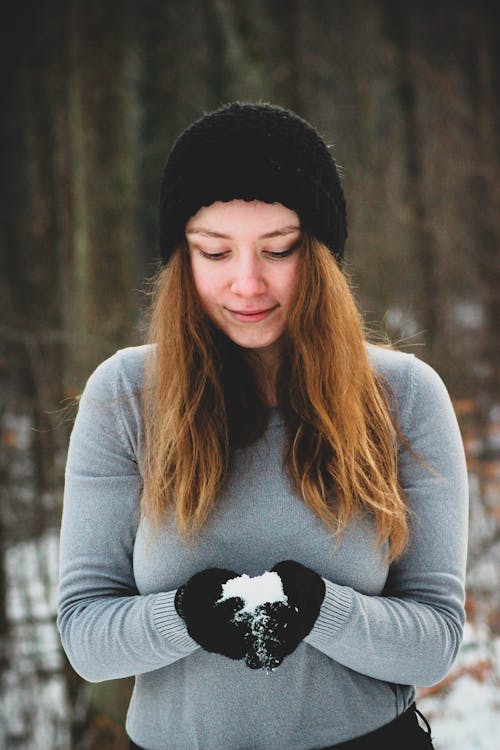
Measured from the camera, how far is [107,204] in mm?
3939

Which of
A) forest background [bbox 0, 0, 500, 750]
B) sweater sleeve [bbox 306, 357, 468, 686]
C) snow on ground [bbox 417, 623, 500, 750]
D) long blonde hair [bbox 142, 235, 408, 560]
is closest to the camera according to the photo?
sweater sleeve [bbox 306, 357, 468, 686]

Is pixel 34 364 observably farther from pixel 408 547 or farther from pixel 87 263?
pixel 408 547

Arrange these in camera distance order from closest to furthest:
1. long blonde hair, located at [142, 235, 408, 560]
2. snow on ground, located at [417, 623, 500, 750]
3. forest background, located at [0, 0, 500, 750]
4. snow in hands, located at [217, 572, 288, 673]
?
1. snow in hands, located at [217, 572, 288, 673]
2. long blonde hair, located at [142, 235, 408, 560]
3. forest background, located at [0, 0, 500, 750]
4. snow on ground, located at [417, 623, 500, 750]

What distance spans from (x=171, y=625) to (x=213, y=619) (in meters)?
0.10

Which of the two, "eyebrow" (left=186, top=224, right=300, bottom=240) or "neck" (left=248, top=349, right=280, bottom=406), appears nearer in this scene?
"eyebrow" (left=186, top=224, right=300, bottom=240)

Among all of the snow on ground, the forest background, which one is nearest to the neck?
the forest background

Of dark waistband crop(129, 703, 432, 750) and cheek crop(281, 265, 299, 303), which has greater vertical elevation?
cheek crop(281, 265, 299, 303)

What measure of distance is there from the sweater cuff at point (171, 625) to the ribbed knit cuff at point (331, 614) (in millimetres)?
230

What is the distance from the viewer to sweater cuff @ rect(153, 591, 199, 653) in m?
1.48

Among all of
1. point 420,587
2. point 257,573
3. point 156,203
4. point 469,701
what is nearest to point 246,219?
point 257,573

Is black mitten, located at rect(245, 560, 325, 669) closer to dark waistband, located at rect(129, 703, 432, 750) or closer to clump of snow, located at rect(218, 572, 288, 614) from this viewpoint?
clump of snow, located at rect(218, 572, 288, 614)

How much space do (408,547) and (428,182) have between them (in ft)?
22.7

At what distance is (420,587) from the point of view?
1.63 metres

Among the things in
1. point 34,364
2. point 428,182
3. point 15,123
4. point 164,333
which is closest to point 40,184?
point 15,123
